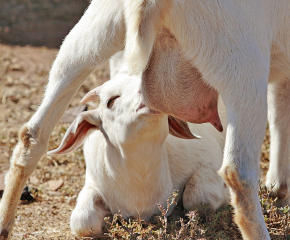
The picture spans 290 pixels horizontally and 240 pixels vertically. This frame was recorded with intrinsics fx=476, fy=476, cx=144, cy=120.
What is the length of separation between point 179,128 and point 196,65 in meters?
1.14

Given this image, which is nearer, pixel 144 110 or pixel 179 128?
pixel 144 110

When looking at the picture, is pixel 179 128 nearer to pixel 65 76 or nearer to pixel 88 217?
pixel 88 217

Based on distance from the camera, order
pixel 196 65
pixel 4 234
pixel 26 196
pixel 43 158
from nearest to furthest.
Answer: pixel 196 65 → pixel 4 234 → pixel 26 196 → pixel 43 158

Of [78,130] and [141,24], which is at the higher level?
[141,24]

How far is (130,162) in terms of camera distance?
355 cm

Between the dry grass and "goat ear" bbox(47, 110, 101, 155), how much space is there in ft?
2.06

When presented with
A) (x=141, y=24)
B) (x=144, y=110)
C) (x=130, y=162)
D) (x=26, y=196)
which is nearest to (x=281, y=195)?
(x=130, y=162)

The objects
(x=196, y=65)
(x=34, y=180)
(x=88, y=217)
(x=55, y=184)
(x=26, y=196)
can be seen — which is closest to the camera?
(x=196, y=65)

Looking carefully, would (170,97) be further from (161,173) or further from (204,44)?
(161,173)

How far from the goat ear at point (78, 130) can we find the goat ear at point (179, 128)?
1.86 feet

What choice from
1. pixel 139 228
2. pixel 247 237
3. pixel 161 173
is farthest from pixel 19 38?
pixel 247 237

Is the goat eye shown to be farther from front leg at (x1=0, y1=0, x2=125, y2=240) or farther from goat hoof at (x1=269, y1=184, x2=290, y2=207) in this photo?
goat hoof at (x1=269, y1=184, x2=290, y2=207)

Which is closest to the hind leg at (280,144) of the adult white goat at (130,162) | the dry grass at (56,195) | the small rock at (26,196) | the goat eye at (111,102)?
the dry grass at (56,195)

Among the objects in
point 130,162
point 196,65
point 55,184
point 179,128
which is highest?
point 196,65
